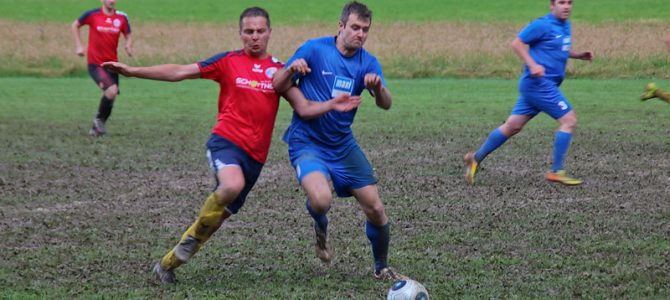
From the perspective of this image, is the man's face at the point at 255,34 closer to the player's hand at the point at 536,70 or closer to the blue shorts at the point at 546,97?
the player's hand at the point at 536,70

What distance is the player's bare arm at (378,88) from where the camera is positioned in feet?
22.4

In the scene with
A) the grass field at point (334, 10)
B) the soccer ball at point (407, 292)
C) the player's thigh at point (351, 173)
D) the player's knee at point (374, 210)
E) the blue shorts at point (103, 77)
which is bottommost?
the grass field at point (334, 10)

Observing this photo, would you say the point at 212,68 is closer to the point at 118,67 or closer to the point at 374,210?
the point at 118,67

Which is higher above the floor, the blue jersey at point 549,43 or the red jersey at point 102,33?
the blue jersey at point 549,43

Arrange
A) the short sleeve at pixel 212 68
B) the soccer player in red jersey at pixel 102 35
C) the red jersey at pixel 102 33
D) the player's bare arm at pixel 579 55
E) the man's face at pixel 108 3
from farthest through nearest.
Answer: the red jersey at pixel 102 33
the man's face at pixel 108 3
the soccer player in red jersey at pixel 102 35
the player's bare arm at pixel 579 55
the short sleeve at pixel 212 68

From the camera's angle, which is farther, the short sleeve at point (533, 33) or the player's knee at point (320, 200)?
the short sleeve at point (533, 33)

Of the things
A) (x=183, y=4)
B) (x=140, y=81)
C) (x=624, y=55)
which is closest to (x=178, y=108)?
(x=140, y=81)

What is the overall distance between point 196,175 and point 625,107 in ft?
32.7

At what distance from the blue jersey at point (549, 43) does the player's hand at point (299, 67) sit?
500 centimetres

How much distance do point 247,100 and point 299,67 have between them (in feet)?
1.74

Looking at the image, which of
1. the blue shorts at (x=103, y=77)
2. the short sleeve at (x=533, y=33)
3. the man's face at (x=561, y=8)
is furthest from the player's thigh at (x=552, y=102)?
the blue shorts at (x=103, y=77)

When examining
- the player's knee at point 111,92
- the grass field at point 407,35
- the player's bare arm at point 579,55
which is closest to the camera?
the player's bare arm at point 579,55

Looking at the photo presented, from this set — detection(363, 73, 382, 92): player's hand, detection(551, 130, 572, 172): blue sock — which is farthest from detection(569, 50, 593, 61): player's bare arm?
detection(363, 73, 382, 92): player's hand

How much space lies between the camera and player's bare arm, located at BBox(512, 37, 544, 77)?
1121cm
